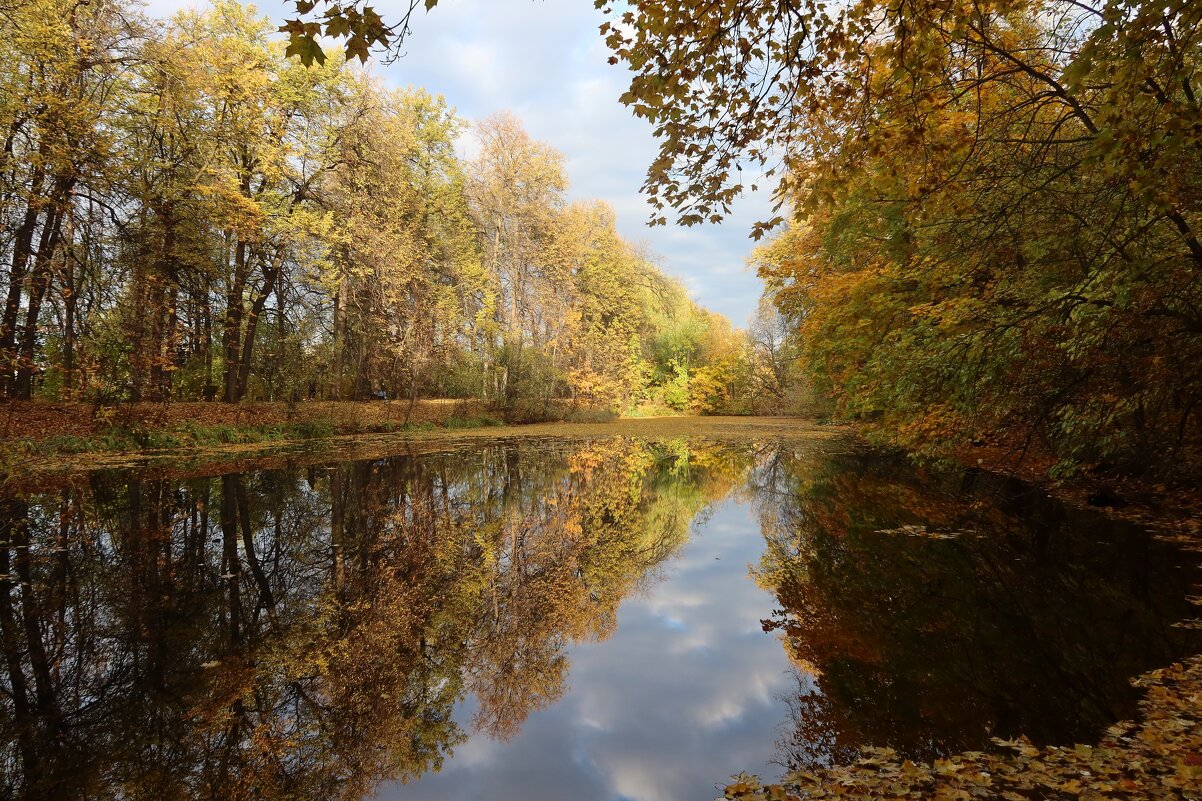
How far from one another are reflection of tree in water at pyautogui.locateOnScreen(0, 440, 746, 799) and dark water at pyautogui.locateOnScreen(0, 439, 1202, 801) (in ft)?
0.08

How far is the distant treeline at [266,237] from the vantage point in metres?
11.9

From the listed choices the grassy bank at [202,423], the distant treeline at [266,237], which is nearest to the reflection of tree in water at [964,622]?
the distant treeline at [266,237]

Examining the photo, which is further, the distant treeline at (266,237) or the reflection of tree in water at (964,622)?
the distant treeline at (266,237)

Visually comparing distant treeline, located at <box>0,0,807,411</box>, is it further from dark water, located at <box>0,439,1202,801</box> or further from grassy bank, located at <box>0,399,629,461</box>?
dark water, located at <box>0,439,1202,801</box>

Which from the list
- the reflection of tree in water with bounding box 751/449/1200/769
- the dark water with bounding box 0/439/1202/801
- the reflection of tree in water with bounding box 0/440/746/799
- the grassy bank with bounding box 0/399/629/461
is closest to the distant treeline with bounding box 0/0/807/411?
the grassy bank with bounding box 0/399/629/461

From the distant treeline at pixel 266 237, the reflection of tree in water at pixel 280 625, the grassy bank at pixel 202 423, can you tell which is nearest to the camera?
the reflection of tree in water at pixel 280 625

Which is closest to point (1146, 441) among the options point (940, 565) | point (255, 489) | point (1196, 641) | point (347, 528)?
point (940, 565)

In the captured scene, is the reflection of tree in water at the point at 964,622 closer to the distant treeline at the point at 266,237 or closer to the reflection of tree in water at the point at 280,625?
the reflection of tree in water at the point at 280,625

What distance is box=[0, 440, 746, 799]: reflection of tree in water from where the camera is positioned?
9.98 ft

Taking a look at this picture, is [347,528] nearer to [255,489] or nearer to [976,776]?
[255,489]

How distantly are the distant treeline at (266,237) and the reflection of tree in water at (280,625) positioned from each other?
4698 mm

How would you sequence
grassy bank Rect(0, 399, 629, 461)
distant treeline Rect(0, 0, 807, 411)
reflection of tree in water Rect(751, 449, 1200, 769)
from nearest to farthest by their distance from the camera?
reflection of tree in water Rect(751, 449, 1200, 769) < distant treeline Rect(0, 0, 807, 411) < grassy bank Rect(0, 399, 629, 461)

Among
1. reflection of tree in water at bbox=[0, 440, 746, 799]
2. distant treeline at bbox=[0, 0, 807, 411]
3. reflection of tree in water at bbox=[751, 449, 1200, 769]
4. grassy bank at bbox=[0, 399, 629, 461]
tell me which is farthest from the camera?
grassy bank at bbox=[0, 399, 629, 461]

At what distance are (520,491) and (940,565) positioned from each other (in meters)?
7.22
